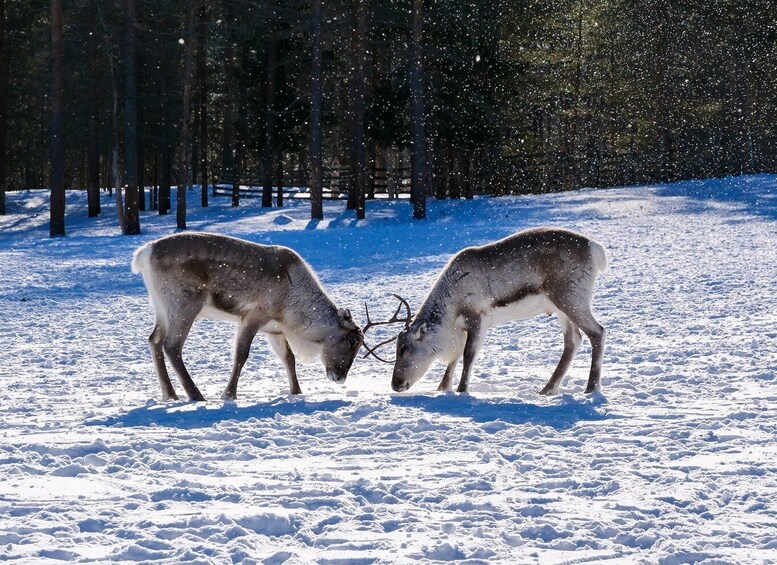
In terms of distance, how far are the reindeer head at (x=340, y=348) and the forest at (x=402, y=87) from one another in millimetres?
21224

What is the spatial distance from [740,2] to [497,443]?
45358 mm

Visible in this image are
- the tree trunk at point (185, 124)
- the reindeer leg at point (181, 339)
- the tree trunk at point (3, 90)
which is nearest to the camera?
the reindeer leg at point (181, 339)

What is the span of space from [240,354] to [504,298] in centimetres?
248

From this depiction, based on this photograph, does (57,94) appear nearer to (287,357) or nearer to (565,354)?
(287,357)

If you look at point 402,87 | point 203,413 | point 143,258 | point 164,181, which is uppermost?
point 402,87

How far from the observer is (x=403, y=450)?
6684mm

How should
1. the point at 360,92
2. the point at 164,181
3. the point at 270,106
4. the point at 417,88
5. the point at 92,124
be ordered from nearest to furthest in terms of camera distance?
1. the point at 417,88
2. the point at 360,92
3. the point at 92,124
4. the point at 270,106
5. the point at 164,181

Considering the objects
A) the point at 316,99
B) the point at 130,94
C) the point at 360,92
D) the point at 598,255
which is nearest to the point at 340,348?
the point at 598,255

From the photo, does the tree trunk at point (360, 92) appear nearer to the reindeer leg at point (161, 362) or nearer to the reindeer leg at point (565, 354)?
the reindeer leg at point (565, 354)

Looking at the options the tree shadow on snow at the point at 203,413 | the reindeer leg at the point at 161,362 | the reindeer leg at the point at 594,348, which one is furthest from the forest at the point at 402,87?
the reindeer leg at the point at 594,348

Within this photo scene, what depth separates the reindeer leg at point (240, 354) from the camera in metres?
9.03

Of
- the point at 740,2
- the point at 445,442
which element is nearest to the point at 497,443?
the point at 445,442

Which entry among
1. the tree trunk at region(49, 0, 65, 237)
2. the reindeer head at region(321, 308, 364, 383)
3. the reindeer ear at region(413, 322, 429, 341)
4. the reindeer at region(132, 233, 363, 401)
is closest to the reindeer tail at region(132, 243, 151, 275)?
the reindeer at region(132, 233, 363, 401)

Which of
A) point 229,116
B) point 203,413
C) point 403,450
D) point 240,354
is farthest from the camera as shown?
point 229,116
